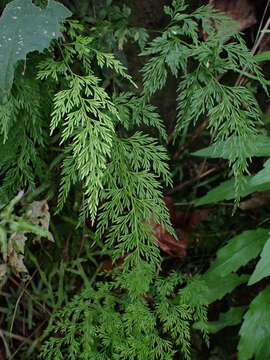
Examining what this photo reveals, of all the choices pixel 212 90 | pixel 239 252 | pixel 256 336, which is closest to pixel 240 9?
pixel 212 90

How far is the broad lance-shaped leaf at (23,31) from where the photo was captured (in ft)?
4.02

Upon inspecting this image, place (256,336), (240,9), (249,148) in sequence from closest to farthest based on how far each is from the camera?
(249,148), (256,336), (240,9)

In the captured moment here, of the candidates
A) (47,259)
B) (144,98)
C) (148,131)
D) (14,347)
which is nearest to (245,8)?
(148,131)

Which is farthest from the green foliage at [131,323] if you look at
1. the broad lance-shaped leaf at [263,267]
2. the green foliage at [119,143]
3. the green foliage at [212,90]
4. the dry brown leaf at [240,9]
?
the dry brown leaf at [240,9]

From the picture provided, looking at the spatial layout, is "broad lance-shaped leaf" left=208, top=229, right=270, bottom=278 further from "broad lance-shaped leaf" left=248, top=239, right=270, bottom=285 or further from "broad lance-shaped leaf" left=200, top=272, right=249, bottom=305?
"broad lance-shaped leaf" left=248, top=239, right=270, bottom=285

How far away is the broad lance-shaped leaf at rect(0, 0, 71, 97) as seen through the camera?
123 cm

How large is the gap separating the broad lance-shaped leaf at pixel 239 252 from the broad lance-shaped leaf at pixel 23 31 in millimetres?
1020

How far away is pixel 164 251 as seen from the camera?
6.82ft

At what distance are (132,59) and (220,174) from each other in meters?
0.65

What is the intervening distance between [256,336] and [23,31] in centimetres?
125

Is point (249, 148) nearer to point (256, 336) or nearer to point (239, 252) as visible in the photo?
point (239, 252)

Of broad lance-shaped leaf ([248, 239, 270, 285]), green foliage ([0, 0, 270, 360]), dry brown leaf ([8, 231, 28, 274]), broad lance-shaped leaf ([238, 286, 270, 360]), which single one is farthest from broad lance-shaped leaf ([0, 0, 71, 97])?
broad lance-shaped leaf ([238, 286, 270, 360])

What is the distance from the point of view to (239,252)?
1834mm

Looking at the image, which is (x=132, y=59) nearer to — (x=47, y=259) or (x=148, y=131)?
(x=148, y=131)
